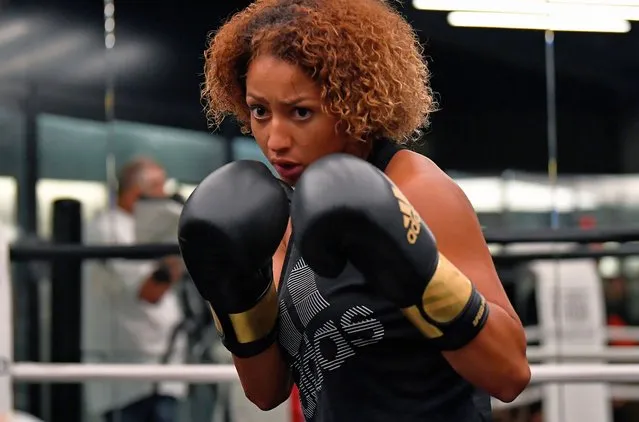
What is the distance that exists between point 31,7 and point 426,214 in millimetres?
2524

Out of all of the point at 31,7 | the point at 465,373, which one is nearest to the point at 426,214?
the point at 465,373

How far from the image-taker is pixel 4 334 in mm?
1981

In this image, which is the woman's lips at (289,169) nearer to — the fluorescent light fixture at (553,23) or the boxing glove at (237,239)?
the boxing glove at (237,239)

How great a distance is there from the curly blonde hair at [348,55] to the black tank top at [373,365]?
6.2 inches

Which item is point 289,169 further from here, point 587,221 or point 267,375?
point 587,221

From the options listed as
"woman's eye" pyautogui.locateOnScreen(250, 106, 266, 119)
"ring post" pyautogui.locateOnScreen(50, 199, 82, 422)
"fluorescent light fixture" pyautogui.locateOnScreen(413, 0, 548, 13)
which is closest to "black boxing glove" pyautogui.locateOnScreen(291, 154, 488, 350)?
"woman's eye" pyautogui.locateOnScreen(250, 106, 266, 119)

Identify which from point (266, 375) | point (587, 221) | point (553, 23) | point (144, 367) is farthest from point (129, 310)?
point (266, 375)

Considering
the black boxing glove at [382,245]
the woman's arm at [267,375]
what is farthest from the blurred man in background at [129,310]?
the black boxing glove at [382,245]

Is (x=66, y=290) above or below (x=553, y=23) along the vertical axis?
below

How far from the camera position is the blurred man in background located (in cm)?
286

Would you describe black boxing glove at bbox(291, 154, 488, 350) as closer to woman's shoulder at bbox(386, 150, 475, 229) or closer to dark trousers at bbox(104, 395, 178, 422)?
woman's shoulder at bbox(386, 150, 475, 229)

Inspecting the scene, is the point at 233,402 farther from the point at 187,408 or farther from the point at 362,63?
the point at 362,63

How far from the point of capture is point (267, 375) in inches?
43.0

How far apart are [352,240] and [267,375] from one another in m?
0.26
